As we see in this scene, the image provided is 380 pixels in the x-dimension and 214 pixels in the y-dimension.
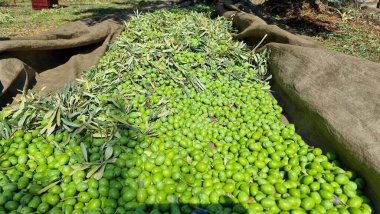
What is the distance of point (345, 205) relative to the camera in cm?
309

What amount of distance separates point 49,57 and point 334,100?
5591mm

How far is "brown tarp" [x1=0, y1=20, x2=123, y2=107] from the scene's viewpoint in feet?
16.5

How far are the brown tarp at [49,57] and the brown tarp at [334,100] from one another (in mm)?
4011

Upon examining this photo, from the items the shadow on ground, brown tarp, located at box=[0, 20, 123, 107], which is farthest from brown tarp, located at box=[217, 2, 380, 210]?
the shadow on ground

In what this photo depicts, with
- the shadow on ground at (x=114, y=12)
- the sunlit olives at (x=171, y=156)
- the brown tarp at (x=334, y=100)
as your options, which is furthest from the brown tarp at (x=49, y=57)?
the shadow on ground at (x=114, y=12)

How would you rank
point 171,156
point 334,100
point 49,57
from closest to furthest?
point 171,156 → point 334,100 → point 49,57

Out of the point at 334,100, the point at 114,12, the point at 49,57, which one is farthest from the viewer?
the point at 114,12

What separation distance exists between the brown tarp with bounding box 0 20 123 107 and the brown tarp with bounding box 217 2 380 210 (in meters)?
4.01

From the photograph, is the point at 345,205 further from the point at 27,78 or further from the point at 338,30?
the point at 338,30

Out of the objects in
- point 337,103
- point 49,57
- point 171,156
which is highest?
point 337,103

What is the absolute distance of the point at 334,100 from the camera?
12.4 feet

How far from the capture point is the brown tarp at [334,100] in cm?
314

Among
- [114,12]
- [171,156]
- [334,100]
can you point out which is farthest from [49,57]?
[114,12]

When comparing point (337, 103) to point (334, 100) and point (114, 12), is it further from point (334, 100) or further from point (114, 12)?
point (114, 12)
